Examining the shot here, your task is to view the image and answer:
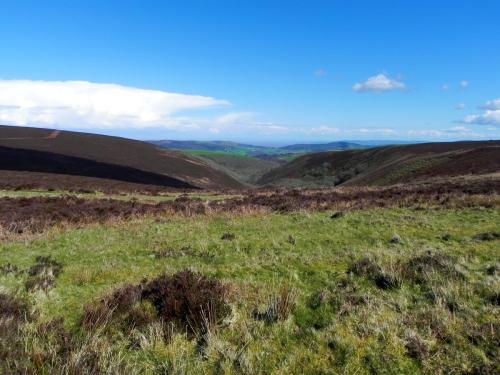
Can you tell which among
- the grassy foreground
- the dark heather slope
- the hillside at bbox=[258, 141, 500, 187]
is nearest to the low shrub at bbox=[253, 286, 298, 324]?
the grassy foreground

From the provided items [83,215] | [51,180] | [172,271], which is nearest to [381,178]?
[51,180]

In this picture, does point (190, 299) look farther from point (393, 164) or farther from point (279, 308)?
point (393, 164)

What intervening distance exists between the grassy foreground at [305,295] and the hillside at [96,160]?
5141cm

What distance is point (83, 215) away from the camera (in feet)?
67.1

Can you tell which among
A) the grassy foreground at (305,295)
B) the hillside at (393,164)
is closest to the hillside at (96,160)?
the hillside at (393,164)

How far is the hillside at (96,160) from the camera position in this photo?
68.6 m

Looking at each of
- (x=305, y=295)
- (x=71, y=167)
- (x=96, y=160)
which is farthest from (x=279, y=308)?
(x=96, y=160)

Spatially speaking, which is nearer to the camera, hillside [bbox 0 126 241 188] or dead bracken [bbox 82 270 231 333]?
dead bracken [bbox 82 270 231 333]

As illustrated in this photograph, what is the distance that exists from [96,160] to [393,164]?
198 feet

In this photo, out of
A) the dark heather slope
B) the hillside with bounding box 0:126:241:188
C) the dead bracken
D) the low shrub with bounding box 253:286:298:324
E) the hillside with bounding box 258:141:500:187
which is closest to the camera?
the dead bracken

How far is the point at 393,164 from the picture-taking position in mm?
73750

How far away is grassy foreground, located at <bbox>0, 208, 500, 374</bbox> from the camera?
5457mm

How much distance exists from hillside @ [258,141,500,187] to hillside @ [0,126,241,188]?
73.1 feet

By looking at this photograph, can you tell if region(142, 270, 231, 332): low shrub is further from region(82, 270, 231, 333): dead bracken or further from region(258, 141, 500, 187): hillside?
region(258, 141, 500, 187): hillside
